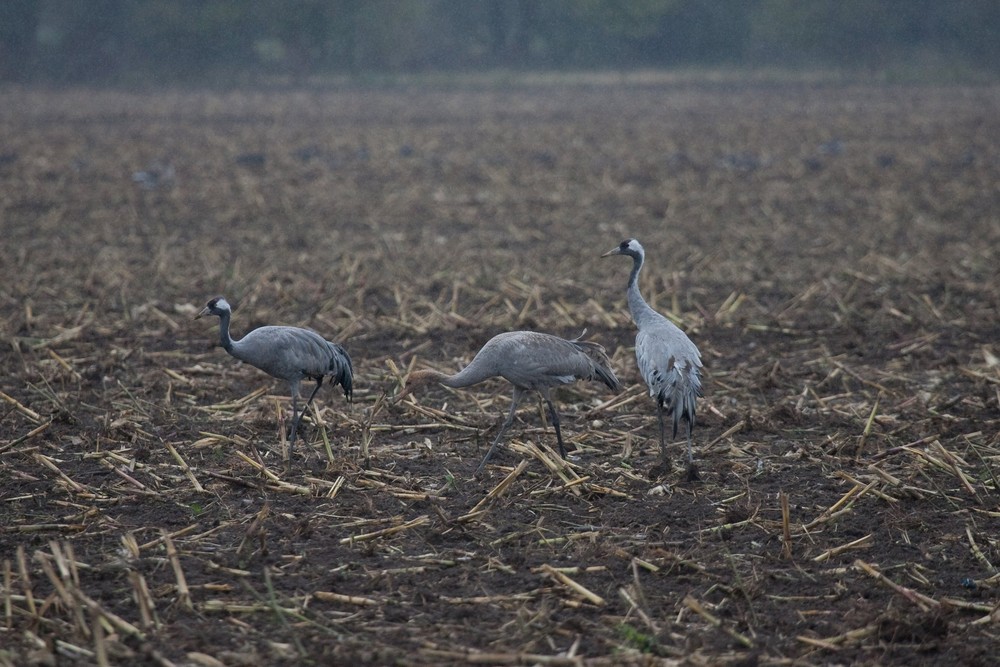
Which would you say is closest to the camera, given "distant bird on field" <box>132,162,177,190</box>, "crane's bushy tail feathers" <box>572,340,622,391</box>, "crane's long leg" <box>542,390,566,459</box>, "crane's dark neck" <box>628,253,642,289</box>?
"crane's long leg" <box>542,390,566,459</box>

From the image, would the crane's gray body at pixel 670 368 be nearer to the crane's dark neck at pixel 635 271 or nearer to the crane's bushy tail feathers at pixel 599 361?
the crane's bushy tail feathers at pixel 599 361

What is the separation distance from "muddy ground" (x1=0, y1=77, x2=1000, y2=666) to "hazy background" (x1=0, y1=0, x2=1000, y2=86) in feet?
123

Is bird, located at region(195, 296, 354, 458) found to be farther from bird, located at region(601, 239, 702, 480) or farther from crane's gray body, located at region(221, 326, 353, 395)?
bird, located at region(601, 239, 702, 480)

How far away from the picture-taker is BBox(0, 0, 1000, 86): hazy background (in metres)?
52.4

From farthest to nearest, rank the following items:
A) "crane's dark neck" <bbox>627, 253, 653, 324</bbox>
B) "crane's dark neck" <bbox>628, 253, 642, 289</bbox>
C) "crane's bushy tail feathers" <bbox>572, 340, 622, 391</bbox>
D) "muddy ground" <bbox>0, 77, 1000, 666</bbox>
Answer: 1. "crane's dark neck" <bbox>628, 253, 642, 289</bbox>
2. "crane's dark neck" <bbox>627, 253, 653, 324</bbox>
3. "crane's bushy tail feathers" <bbox>572, 340, 622, 391</bbox>
4. "muddy ground" <bbox>0, 77, 1000, 666</bbox>

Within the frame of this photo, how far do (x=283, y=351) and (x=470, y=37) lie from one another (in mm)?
59681

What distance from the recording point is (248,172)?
2105 cm

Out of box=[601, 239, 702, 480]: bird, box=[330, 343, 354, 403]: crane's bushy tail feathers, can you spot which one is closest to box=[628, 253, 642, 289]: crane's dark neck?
box=[601, 239, 702, 480]: bird

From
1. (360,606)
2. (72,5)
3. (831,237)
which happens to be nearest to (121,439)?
(360,606)

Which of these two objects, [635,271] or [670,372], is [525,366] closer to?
[670,372]

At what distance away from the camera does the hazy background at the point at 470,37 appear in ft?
172

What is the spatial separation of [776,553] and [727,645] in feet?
3.39

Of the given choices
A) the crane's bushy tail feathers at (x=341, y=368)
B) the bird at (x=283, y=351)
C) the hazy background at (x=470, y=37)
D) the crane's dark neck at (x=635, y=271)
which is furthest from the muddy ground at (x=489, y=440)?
the hazy background at (x=470, y=37)

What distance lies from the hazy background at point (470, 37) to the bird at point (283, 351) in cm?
4521
